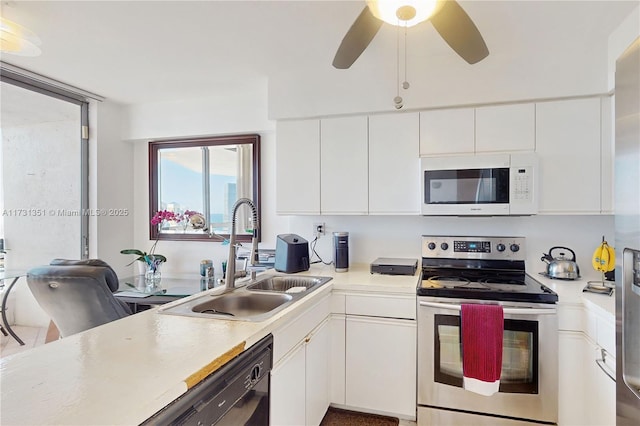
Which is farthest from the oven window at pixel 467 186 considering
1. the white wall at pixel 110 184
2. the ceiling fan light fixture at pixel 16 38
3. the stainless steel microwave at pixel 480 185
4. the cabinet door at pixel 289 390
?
the white wall at pixel 110 184

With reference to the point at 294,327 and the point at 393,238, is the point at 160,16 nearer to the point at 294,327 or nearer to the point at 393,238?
the point at 294,327

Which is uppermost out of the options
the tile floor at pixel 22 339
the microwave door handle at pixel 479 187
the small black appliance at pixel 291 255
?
the microwave door handle at pixel 479 187

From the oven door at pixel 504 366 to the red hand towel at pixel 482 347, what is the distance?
67mm

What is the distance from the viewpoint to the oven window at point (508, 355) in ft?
5.84

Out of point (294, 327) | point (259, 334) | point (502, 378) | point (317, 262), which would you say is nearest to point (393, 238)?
point (317, 262)

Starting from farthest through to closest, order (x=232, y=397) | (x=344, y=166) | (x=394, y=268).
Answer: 1. (x=344, y=166)
2. (x=394, y=268)
3. (x=232, y=397)

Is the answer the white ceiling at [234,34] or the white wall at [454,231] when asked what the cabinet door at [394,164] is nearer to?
the white wall at [454,231]

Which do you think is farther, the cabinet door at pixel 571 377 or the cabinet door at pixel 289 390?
the cabinet door at pixel 571 377

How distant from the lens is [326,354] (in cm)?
199

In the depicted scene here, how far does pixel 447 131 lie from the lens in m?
2.21

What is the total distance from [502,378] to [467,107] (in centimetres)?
165

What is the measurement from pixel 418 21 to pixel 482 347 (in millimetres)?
1606

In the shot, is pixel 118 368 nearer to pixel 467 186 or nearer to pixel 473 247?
pixel 467 186

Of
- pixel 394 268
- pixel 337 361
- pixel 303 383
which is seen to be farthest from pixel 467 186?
pixel 303 383
